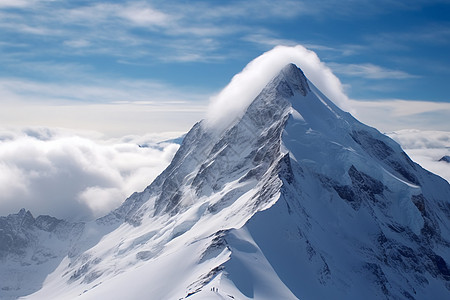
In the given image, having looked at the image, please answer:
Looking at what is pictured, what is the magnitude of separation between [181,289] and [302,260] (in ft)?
130

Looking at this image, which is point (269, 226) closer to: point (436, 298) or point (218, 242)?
point (218, 242)

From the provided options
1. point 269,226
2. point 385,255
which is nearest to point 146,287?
point 269,226

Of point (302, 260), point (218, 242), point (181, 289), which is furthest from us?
Answer: point (302, 260)

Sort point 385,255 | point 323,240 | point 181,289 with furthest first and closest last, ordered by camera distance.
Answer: point 385,255 → point 323,240 → point 181,289

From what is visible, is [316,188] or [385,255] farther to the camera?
[316,188]

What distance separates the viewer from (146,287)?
142 metres

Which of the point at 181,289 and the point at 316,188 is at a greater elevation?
the point at 316,188

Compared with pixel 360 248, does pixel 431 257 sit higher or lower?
lower

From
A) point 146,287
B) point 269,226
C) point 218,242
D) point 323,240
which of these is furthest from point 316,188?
point 146,287

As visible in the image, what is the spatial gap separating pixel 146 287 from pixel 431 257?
11702 cm

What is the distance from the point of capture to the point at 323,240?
568 feet

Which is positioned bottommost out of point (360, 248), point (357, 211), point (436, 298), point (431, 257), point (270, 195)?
point (436, 298)

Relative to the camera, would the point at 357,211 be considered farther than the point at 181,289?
Yes

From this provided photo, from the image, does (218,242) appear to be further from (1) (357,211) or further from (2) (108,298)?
(1) (357,211)
